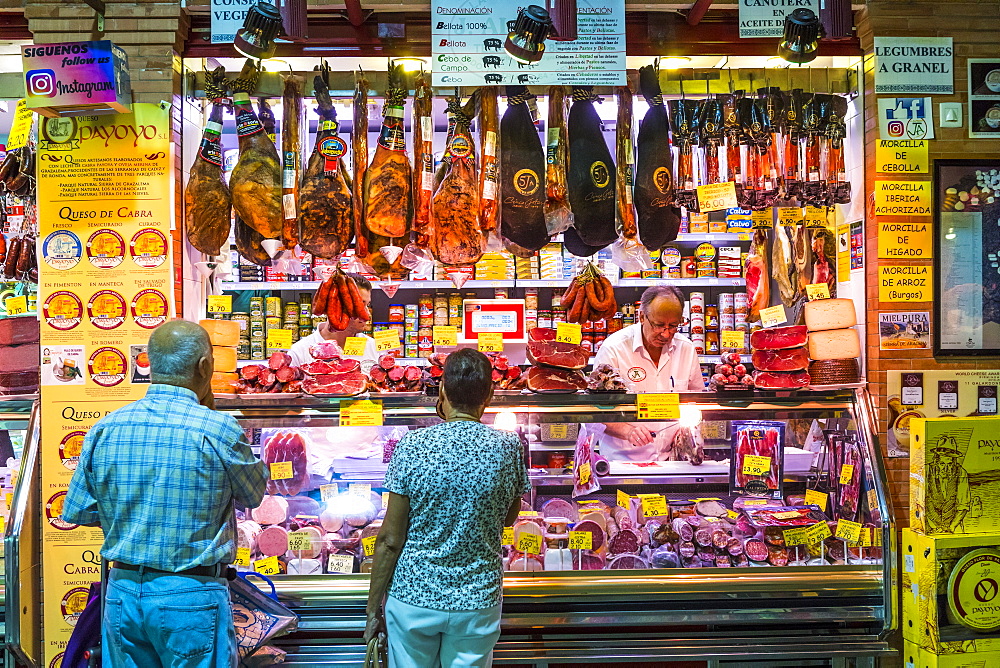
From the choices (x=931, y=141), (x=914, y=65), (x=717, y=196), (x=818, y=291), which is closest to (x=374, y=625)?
(x=717, y=196)

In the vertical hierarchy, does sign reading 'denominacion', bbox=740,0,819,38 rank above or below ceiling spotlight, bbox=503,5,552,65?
above

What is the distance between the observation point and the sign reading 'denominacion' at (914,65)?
14.4 ft

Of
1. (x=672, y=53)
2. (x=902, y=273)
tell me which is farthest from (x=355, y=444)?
(x=902, y=273)

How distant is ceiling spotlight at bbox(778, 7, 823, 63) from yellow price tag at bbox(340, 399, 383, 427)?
8.79 feet

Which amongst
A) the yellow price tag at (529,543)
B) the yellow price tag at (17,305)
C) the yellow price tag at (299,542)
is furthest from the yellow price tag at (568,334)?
the yellow price tag at (17,305)

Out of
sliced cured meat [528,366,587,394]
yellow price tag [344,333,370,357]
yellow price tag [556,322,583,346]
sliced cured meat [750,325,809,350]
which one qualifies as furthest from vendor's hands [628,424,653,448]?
yellow price tag [344,333,370,357]

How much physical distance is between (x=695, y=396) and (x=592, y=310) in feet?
2.70

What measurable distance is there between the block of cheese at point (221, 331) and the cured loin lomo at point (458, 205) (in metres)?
1.20

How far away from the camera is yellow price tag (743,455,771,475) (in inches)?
172

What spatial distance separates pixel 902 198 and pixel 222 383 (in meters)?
3.88

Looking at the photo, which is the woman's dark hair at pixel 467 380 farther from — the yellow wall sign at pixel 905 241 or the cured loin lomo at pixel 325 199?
the yellow wall sign at pixel 905 241

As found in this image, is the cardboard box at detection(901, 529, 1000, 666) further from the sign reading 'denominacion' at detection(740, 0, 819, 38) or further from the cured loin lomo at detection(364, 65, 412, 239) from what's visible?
the cured loin lomo at detection(364, 65, 412, 239)

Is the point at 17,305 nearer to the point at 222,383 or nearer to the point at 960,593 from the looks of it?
the point at 222,383

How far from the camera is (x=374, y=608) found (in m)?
2.93
